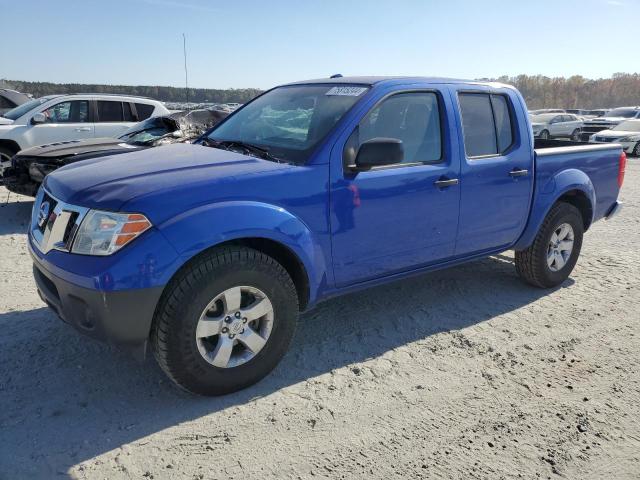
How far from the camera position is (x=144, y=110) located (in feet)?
34.3

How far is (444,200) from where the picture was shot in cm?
386

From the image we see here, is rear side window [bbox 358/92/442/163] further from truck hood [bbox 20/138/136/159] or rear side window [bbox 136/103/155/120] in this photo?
rear side window [bbox 136/103/155/120]

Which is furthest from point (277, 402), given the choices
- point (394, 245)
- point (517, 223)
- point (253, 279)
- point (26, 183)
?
point (26, 183)

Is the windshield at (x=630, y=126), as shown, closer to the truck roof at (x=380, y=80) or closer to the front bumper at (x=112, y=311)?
the truck roof at (x=380, y=80)

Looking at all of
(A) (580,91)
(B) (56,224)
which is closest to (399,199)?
(B) (56,224)

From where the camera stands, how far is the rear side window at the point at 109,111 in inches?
394

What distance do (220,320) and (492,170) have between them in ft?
8.19

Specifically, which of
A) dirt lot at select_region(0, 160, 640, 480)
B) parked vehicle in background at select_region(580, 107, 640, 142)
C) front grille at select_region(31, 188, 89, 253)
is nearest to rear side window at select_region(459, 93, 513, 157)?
dirt lot at select_region(0, 160, 640, 480)

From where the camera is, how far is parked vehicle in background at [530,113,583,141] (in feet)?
80.9

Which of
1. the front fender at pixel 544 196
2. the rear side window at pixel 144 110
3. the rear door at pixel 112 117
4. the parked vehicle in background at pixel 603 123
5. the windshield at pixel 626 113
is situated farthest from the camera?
the windshield at pixel 626 113

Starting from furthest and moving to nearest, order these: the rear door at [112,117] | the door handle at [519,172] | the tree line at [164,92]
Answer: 1. the tree line at [164,92]
2. the rear door at [112,117]
3. the door handle at [519,172]

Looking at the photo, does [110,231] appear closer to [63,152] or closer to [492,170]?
[492,170]

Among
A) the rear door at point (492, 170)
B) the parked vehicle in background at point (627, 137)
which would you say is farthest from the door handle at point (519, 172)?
the parked vehicle in background at point (627, 137)

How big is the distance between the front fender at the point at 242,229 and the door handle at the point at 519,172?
1960 millimetres
